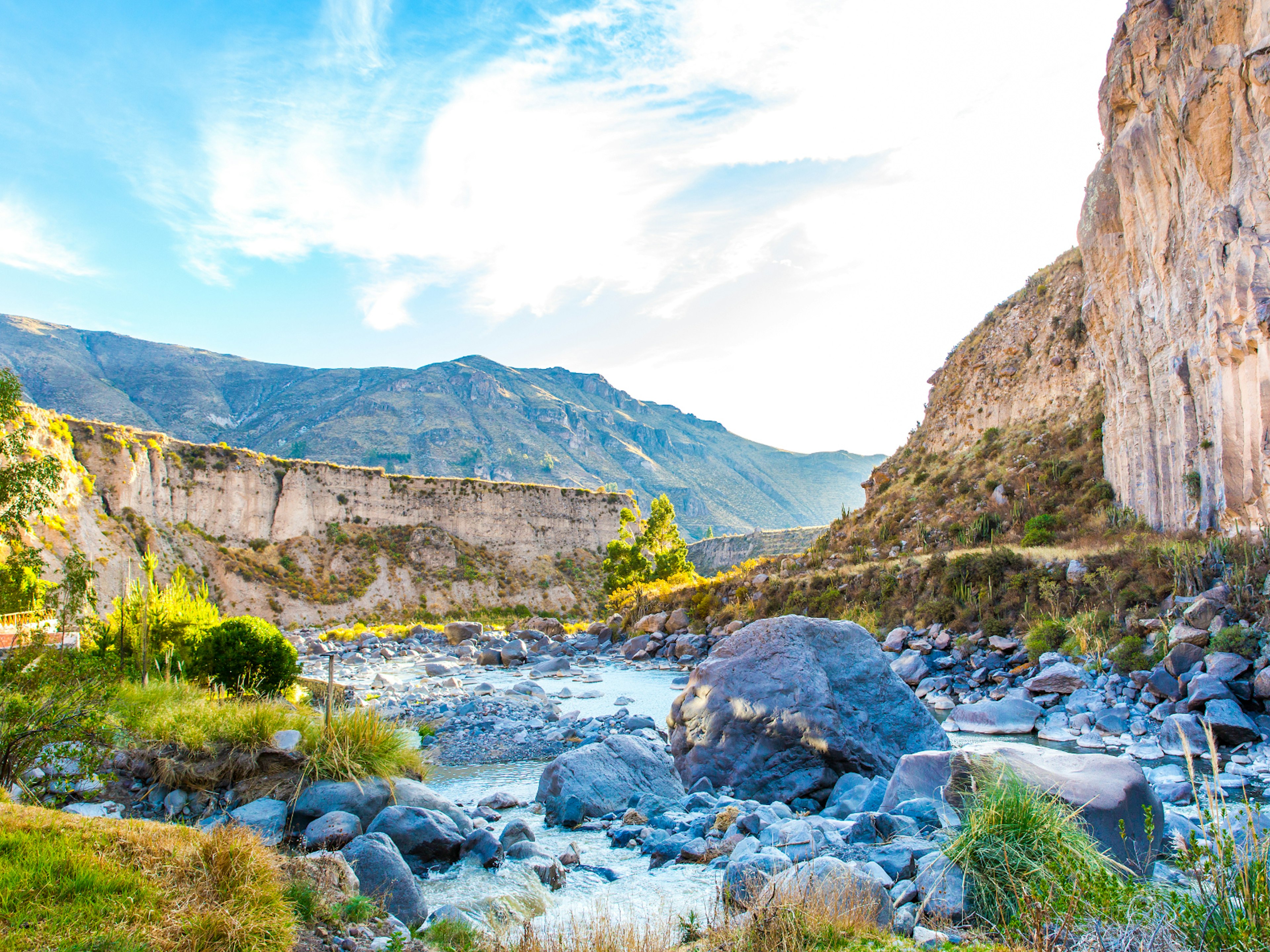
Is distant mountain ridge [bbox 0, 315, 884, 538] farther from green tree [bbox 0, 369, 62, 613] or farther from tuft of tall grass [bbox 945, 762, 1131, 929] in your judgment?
tuft of tall grass [bbox 945, 762, 1131, 929]

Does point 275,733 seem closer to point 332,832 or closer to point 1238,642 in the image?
point 332,832

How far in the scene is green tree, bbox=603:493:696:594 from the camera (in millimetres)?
45781

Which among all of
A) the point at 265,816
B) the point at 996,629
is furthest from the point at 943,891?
the point at 996,629

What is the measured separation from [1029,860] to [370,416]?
15578 cm

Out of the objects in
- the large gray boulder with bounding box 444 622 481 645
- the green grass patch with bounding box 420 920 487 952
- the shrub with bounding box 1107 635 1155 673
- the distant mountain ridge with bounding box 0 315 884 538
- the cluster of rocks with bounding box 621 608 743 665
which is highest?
the distant mountain ridge with bounding box 0 315 884 538

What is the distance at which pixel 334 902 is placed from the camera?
→ 4977mm

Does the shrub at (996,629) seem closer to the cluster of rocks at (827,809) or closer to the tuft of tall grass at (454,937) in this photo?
the cluster of rocks at (827,809)

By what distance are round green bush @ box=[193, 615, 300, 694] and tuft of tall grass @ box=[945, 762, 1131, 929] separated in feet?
36.5

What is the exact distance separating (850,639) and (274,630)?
10.5m

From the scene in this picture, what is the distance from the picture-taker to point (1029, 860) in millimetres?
4637

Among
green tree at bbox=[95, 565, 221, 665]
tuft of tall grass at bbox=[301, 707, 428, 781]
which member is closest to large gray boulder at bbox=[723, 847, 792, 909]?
tuft of tall grass at bbox=[301, 707, 428, 781]

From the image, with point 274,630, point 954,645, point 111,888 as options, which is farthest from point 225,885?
point 954,645

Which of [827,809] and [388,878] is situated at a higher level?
[388,878]

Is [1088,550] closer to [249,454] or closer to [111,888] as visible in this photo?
[111,888]
